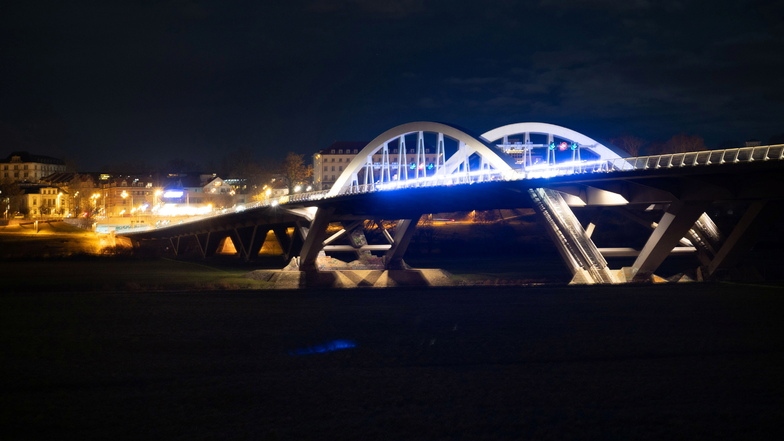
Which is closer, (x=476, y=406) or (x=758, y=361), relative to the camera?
(x=476, y=406)

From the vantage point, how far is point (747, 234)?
104 ft

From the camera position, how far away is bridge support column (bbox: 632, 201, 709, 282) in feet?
101

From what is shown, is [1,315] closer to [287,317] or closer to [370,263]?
[287,317]

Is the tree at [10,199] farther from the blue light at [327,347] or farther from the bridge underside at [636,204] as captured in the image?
the blue light at [327,347]

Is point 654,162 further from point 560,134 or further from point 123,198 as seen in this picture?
point 123,198

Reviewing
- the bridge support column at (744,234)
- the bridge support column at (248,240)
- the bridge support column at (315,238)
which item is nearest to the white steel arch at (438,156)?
the bridge support column at (315,238)

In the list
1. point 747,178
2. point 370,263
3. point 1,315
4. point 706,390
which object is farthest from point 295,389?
point 370,263

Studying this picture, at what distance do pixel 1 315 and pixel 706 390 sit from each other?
70.8 feet

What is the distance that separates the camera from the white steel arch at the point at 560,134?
4562 centimetres

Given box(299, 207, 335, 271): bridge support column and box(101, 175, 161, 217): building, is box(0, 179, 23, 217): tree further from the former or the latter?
box(299, 207, 335, 271): bridge support column

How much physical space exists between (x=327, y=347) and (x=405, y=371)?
3.44m

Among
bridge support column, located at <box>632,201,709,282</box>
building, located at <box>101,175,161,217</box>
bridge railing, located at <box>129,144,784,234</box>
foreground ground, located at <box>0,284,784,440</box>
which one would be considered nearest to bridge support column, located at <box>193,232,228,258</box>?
bridge railing, located at <box>129,144,784,234</box>

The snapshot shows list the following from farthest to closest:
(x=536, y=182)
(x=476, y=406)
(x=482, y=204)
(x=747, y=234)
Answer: (x=482, y=204) → (x=536, y=182) → (x=747, y=234) → (x=476, y=406)

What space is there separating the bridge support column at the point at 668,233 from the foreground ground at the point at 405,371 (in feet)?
19.5
